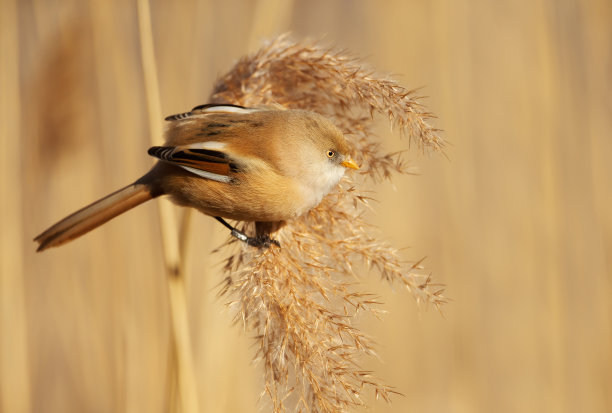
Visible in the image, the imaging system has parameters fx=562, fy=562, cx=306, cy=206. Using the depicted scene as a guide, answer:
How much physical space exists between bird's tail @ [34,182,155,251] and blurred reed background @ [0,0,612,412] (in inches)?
20.4

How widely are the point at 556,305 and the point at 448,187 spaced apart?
86 cm

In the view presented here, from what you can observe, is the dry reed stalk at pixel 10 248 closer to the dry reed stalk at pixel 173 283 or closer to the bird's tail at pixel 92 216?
the bird's tail at pixel 92 216

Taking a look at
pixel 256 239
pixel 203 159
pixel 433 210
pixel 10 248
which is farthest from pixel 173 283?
pixel 433 210

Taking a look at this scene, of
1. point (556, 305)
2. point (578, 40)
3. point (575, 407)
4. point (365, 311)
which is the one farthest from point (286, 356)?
point (578, 40)

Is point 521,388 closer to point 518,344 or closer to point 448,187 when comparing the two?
point 518,344

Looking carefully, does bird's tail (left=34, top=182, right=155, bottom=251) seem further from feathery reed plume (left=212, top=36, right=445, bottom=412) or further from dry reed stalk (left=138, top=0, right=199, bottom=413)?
feathery reed plume (left=212, top=36, right=445, bottom=412)

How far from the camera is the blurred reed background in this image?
2.26m

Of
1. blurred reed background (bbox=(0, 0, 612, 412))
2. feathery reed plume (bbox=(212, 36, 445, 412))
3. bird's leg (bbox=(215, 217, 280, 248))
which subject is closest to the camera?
feathery reed plume (bbox=(212, 36, 445, 412))

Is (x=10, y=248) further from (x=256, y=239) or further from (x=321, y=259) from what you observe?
(x=321, y=259)

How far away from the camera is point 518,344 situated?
3.33m

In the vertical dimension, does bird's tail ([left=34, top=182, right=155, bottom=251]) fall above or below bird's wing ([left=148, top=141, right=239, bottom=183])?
below

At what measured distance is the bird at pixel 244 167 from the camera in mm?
1603

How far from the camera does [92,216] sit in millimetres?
1607

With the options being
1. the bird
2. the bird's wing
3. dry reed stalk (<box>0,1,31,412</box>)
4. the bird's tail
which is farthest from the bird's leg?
dry reed stalk (<box>0,1,31,412</box>)
